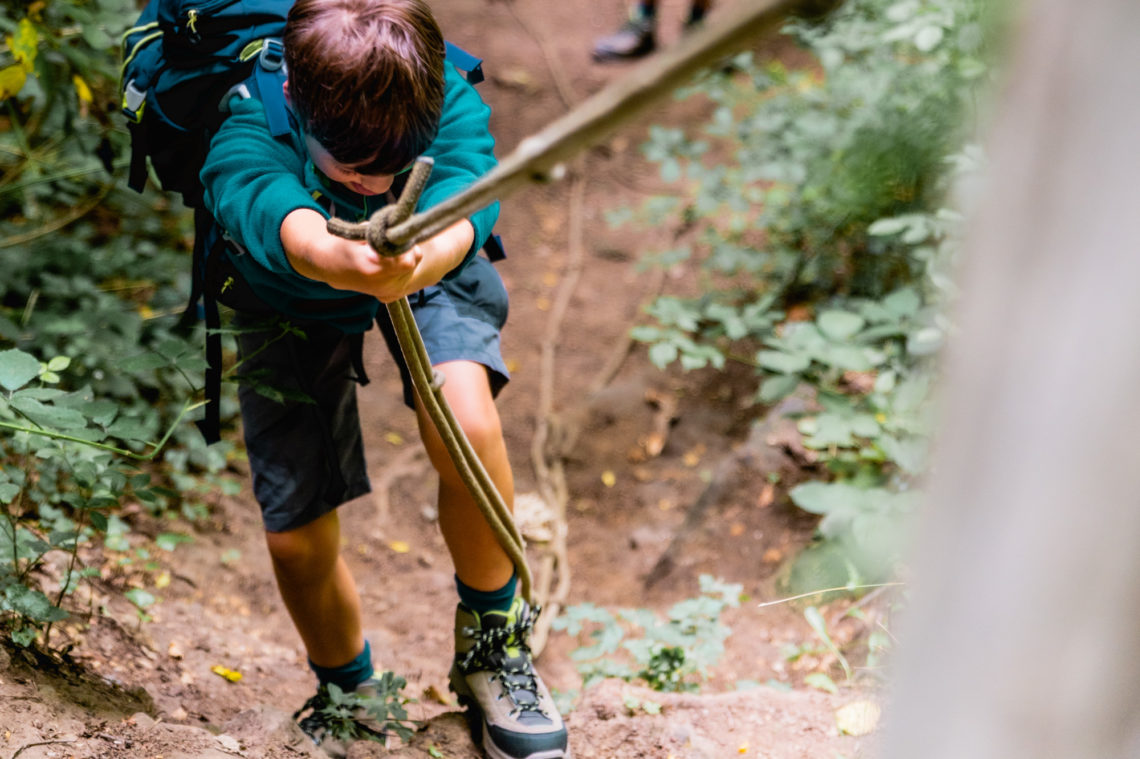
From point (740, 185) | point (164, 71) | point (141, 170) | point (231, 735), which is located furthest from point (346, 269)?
point (740, 185)

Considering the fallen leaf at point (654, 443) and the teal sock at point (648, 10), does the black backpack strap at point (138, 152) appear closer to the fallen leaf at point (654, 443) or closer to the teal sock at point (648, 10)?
the fallen leaf at point (654, 443)

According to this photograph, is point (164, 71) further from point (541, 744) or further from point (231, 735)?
point (541, 744)

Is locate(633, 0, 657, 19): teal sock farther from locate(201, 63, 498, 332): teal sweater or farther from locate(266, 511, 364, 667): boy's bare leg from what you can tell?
locate(266, 511, 364, 667): boy's bare leg

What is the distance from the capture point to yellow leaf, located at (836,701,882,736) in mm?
1558

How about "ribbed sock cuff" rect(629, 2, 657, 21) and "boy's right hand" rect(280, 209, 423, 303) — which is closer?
"boy's right hand" rect(280, 209, 423, 303)

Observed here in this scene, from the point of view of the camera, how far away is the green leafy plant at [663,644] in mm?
1774

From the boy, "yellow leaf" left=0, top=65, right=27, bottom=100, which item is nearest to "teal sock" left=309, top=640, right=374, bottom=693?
the boy

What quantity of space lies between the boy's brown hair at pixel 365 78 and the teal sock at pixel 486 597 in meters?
0.73

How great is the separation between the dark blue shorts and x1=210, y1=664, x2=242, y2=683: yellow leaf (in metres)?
0.49

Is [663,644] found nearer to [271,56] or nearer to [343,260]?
[343,260]

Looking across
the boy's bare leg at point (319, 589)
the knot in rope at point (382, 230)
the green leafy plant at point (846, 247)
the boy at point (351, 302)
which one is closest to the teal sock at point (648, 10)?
the green leafy plant at point (846, 247)

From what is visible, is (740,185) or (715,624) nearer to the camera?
(715,624)

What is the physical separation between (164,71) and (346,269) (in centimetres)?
59

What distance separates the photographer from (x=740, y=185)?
3.25 meters
